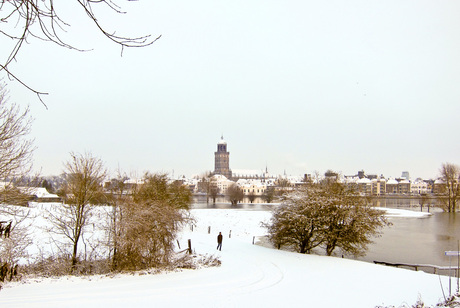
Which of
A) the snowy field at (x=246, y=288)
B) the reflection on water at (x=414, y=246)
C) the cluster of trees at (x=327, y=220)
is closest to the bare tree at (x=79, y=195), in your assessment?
the snowy field at (x=246, y=288)

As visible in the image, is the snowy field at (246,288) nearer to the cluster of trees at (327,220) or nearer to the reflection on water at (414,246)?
the cluster of trees at (327,220)

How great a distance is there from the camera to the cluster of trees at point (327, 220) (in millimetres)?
17588

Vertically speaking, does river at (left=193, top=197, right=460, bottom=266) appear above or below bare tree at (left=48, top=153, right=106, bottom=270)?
below

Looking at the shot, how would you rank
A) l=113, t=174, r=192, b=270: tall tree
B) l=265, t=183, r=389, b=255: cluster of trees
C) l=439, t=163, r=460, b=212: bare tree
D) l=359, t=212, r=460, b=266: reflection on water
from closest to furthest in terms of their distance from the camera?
1. l=113, t=174, r=192, b=270: tall tree
2. l=265, t=183, r=389, b=255: cluster of trees
3. l=359, t=212, r=460, b=266: reflection on water
4. l=439, t=163, r=460, b=212: bare tree

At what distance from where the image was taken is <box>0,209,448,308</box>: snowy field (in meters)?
9.30

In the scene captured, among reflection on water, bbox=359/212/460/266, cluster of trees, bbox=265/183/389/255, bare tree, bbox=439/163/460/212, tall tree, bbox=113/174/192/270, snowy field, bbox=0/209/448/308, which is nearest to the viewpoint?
snowy field, bbox=0/209/448/308

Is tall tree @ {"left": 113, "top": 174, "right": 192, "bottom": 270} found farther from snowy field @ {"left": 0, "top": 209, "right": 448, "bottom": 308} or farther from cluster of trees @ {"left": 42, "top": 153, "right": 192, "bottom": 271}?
snowy field @ {"left": 0, "top": 209, "right": 448, "bottom": 308}

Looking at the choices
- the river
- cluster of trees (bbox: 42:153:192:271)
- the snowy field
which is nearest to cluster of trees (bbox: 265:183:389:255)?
the river

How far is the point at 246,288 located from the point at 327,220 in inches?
342

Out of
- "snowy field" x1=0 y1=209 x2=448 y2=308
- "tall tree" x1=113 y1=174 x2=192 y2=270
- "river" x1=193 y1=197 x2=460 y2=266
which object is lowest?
"river" x1=193 y1=197 x2=460 y2=266

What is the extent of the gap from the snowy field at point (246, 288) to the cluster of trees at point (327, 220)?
111 inches

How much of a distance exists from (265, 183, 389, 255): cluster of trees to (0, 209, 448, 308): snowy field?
2.83 m

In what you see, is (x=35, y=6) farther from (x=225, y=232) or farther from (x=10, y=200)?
(x=225, y=232)

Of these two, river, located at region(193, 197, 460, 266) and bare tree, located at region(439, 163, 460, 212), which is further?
bare tree, located at region(439, 163, 460, 212)
